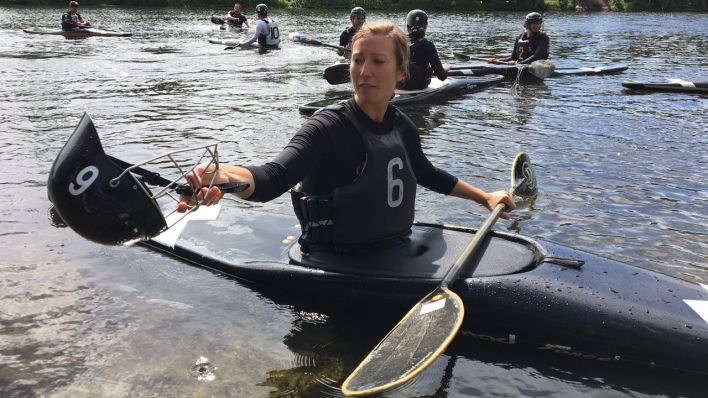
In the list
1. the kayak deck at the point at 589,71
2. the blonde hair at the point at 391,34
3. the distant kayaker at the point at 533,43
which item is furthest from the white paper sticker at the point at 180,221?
the kayak deck at the point at 589,71

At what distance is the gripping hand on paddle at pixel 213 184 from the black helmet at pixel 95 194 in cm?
29

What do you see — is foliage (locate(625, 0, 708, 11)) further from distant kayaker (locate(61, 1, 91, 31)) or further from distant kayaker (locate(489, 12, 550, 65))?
distant kayaker (locate(61, 1, 91, 31))

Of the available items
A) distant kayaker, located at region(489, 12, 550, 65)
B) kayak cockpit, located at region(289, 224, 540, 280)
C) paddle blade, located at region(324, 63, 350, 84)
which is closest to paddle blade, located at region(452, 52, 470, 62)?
distant kayaker, located at region(489, 12, 550, 65)

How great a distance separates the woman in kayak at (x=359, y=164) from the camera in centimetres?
304

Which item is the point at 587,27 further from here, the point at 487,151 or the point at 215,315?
the point at 215,315

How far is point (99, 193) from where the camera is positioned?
274 centimetres

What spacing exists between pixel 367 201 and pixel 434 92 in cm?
698

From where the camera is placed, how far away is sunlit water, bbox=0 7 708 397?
9.97ft

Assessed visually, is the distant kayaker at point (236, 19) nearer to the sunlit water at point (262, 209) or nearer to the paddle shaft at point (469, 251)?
the sunlit water at point (262, 209)

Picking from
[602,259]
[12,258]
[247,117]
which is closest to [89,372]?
[12,258]

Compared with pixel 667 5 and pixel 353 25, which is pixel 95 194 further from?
pixel 667 5

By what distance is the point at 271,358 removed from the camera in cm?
318

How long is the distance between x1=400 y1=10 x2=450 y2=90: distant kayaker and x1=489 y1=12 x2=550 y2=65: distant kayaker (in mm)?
3396

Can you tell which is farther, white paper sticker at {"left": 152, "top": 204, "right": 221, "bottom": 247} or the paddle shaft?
white paper sticker at {"left": 152, "top": 204, "right": 221, "bottom": 247}
